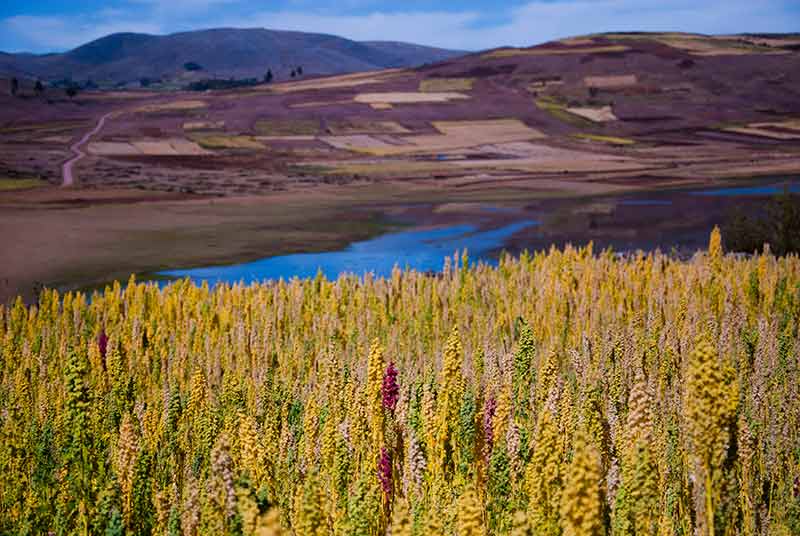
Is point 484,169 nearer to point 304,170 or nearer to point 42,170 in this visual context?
point 304,170

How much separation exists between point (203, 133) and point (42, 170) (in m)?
22.0

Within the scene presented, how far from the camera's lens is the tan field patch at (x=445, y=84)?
75875 millimetres

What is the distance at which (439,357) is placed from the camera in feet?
20.4

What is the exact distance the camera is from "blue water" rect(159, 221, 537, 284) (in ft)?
52.0

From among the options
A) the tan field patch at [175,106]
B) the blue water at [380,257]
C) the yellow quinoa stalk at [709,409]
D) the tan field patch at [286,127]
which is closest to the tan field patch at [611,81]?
the tan field patch at [286,127]

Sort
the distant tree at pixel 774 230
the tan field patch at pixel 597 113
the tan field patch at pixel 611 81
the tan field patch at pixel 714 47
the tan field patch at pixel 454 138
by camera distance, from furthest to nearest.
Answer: the tan field patch at pixel 714 47, the tan field patch at pixel 611 81, the tan field patch at pixel 597 113, the tan field patch at pixel 454 138, the distant tree at pixel 774 230

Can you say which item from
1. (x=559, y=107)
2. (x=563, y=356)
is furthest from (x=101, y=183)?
(x=559, y=107)

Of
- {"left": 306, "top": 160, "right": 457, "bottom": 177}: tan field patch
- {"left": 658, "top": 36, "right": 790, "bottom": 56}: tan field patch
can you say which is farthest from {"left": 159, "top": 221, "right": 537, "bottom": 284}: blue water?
{"left": 658, "top": 36, "right": 790, "bottom": 56}: tan field patch

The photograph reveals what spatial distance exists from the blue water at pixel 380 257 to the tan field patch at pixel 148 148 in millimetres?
27088

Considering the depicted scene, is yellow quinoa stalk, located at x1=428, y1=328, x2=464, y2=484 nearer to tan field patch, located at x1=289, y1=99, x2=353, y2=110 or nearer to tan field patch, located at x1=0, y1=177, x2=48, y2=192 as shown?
tan field patch, located at x1=0, y1=177, x2=48, y2=192

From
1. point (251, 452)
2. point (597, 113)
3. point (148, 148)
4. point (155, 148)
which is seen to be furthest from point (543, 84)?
point (251, 452)

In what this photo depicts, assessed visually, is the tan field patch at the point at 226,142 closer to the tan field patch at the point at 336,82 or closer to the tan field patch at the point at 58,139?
the tan field patch at the point at 58,139

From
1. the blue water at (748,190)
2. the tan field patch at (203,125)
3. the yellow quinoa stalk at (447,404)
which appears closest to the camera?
the yellow quinoa stalk at (447,404)

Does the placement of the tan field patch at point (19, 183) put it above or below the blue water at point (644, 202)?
above
